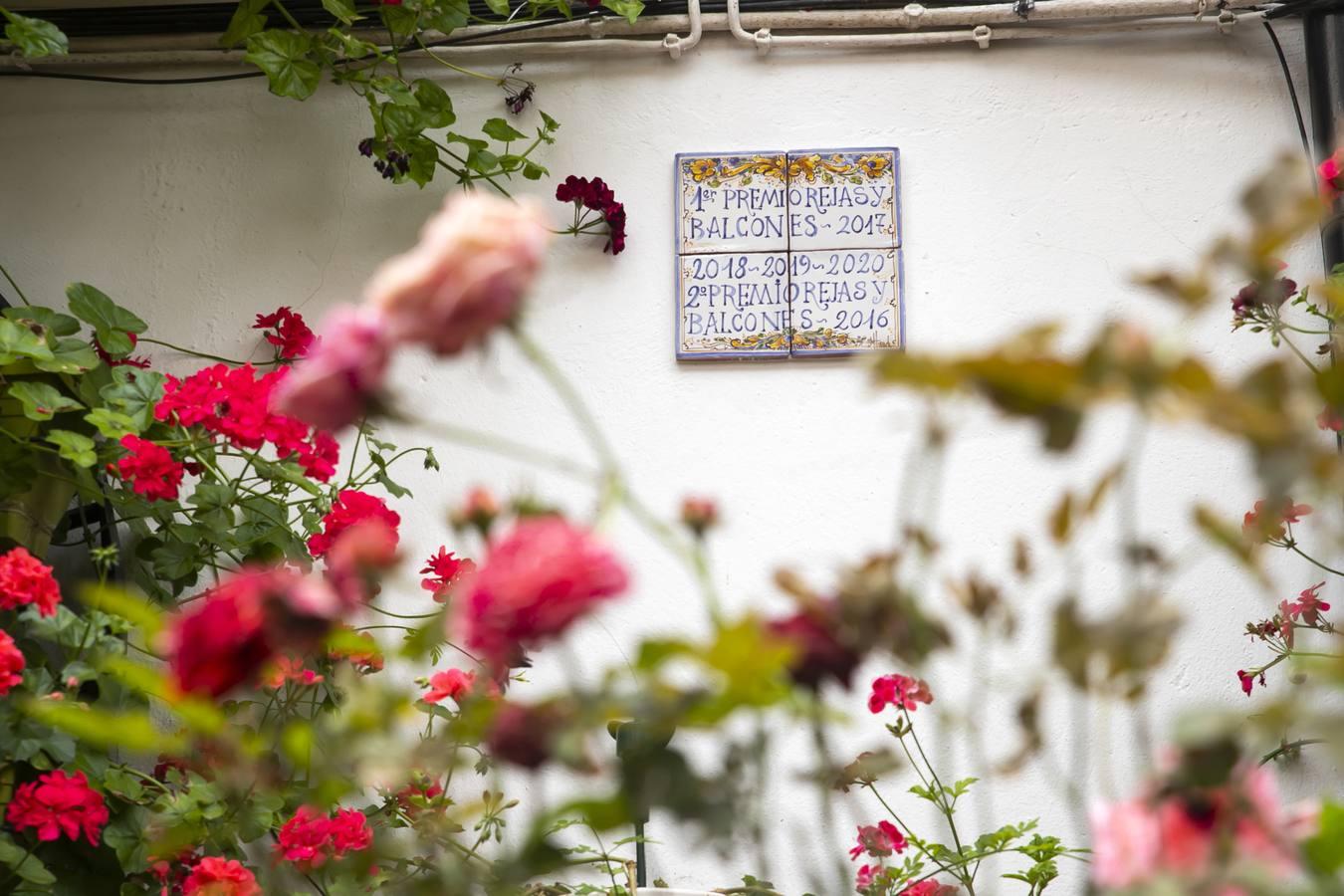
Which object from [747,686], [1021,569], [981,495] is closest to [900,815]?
[981,495]

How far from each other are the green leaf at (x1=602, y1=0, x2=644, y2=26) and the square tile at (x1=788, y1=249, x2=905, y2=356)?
0.48 metres

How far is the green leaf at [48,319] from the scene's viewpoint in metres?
1.56

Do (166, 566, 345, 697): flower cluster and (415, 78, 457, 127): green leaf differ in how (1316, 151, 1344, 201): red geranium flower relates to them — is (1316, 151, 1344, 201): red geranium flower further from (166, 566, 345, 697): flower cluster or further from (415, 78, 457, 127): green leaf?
(415, 78, 457, 127): green leaf

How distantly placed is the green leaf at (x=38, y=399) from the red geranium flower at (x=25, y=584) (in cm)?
29

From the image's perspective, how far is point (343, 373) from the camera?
1.37 ft

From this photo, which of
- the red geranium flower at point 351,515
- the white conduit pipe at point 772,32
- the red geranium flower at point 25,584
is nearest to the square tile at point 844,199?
the white conduit pipe at point 772,32

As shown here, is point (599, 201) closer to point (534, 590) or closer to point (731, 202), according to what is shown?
point (731, 202)

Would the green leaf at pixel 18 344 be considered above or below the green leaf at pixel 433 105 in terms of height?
below

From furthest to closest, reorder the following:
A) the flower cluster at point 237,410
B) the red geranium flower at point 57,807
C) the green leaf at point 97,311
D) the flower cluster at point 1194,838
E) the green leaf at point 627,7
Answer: the green leaf at point 627,7 < the green leaf at point 97,311 < the flower cluster at point 237,410 < the red geranium flower at point 57,807 < the flower cluster at point 1194,838

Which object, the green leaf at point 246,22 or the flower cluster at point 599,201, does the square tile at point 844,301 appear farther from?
the green leaf at point 246,22

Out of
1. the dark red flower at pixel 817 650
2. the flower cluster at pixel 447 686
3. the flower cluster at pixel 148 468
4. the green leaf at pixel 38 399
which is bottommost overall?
the flower cluster at pixel 447 686

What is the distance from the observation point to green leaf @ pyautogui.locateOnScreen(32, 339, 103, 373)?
4.94ft

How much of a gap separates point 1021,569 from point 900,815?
149 cm

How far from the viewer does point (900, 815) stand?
1.90 meters
